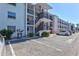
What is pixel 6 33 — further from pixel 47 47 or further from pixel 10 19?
pixel 47 47

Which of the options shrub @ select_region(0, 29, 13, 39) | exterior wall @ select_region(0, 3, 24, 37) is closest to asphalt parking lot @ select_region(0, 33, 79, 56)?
shrub @ select_region(0, 29, 13, 39)

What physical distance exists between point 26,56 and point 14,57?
0.84ft

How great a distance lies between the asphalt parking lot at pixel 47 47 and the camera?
146 inches

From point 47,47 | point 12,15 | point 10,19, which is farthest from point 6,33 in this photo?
point 47,47

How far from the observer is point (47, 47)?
12.6 feet

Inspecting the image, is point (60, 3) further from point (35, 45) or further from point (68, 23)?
point (35, 45)

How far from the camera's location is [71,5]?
371 cm

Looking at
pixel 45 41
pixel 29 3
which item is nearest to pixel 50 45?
pixel 45 41

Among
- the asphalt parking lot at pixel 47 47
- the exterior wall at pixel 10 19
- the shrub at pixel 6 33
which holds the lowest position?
the asphalt parking lot at pixel 47 47

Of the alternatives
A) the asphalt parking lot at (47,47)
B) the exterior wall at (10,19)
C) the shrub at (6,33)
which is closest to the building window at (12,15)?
the exterior wall at (10,19)

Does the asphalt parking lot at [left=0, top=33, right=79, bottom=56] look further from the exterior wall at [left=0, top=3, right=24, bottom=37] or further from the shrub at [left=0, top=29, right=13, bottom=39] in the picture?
the exterior wall at [left=0, top=3, right=24, bottom=37]

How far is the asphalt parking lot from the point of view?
12.1 ft

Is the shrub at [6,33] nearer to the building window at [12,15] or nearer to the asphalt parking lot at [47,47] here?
the asphalt parking lot at [47,47]

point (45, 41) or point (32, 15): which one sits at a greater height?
point (32, 15)
